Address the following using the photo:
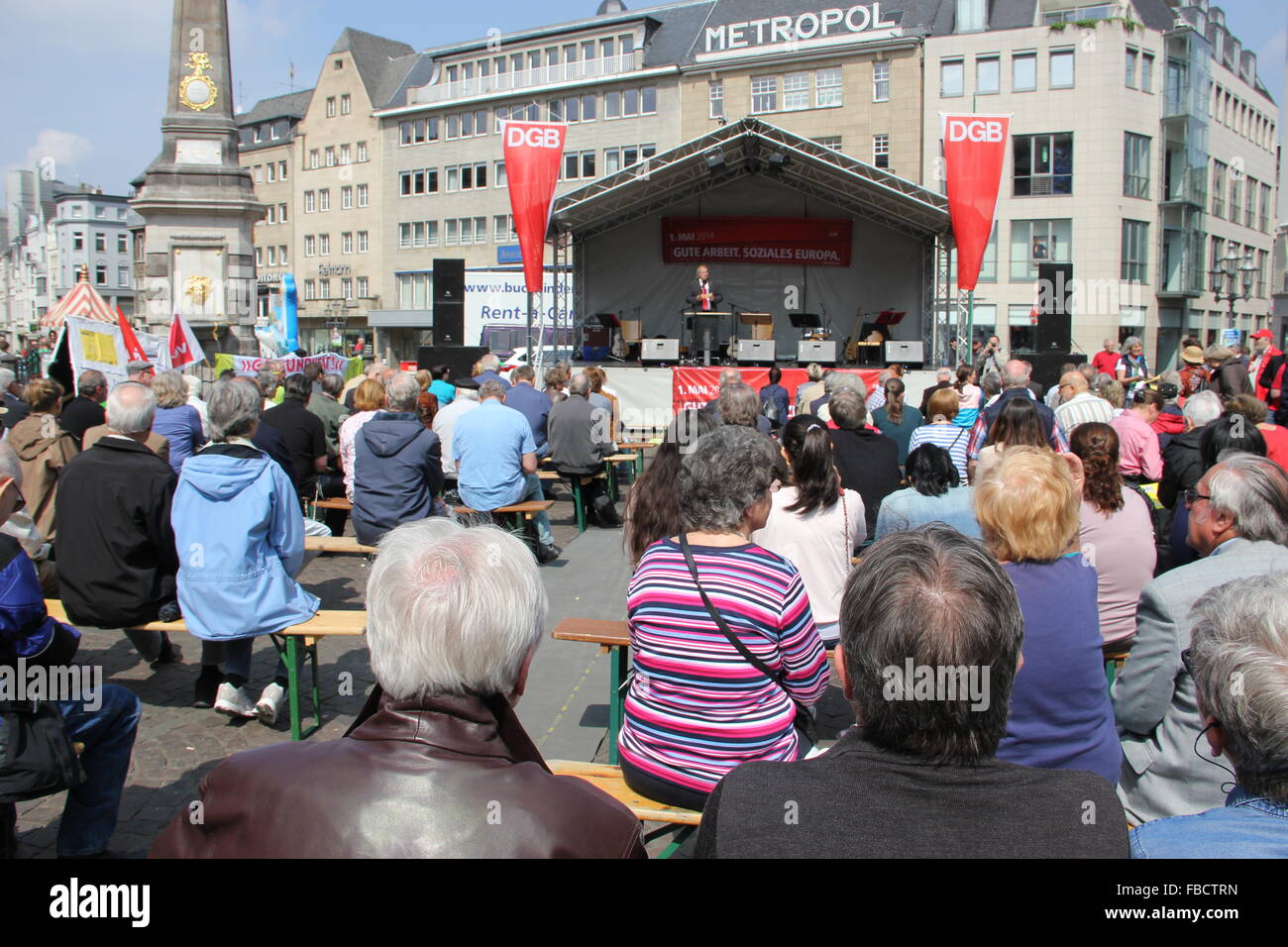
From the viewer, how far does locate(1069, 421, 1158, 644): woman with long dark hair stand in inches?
165

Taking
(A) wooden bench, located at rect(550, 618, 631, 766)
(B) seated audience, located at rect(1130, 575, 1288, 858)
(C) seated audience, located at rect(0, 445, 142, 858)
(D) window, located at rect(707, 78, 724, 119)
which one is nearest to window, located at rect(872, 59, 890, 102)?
(D) window, located at rect(707, 78, 724, 119)

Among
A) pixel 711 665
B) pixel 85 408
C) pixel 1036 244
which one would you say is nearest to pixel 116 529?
pixel 711 665

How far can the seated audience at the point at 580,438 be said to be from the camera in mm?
9844

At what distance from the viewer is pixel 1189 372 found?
11.8 m

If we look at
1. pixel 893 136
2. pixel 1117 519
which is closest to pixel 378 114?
pixel 893 136

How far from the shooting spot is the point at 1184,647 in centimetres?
294

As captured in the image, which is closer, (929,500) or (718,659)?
(718,659)

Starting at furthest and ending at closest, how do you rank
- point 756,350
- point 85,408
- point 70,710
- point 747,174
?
point 747,174 < point 756,350 < point 85,408 < point 70,710

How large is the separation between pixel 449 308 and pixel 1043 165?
27981 mm

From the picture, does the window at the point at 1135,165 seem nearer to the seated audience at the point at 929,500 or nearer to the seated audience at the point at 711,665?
the seated audience at the point at 929,500

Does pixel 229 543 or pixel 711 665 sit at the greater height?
pixel 229 543

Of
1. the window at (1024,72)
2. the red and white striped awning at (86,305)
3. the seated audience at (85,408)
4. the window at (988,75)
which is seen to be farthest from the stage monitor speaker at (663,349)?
the window at (1024,72)

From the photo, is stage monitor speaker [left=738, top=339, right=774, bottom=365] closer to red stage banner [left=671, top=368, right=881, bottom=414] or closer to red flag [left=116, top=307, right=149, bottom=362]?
red stage banner [left=671, top=368, right=881, bottom=414]

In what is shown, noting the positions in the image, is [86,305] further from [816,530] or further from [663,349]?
[816,530]
